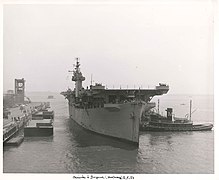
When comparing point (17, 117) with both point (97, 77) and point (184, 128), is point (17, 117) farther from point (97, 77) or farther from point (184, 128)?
point (184, 128)

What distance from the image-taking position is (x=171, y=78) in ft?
7.66

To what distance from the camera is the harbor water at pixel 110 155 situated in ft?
6.93

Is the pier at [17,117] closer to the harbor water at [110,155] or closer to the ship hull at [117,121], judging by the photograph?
the harbor water at [110,155]

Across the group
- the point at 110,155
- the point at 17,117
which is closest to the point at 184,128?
the point at 110,155

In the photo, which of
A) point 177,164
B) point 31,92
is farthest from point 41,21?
point 177,164

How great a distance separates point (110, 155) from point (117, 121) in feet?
3.66

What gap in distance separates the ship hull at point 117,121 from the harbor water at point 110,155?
0.95 feet

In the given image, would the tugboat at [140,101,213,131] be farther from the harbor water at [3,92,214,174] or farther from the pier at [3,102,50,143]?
the pier at [3,102,50,143]

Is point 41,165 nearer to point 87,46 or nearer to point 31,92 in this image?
point 31,92

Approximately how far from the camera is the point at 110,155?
2.48 m

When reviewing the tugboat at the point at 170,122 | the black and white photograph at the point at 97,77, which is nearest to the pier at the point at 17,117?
the black and white photograph at the point at 97,77

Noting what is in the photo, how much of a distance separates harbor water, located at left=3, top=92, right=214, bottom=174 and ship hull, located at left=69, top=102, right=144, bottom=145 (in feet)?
0.95

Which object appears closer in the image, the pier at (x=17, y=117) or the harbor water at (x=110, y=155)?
the harbor water at (x=110, y=155)

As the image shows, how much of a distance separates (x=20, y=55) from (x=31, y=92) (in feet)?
1.07
